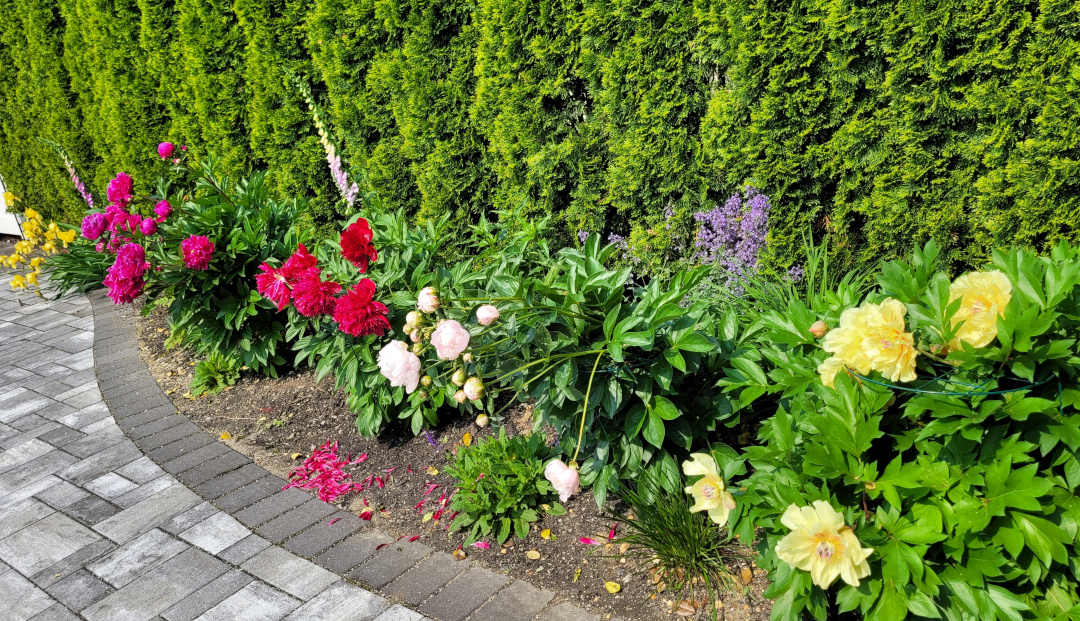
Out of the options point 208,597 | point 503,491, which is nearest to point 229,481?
point 208,597

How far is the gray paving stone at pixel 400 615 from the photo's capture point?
2.37 meters

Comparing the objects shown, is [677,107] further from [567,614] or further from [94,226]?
[94,226]

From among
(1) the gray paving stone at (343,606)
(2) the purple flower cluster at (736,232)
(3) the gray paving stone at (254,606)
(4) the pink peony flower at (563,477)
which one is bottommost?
(1) the gray paving stone at (343,606)

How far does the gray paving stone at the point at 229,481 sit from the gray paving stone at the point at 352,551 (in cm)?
81

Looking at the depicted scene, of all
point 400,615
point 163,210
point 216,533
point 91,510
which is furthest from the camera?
point 163,210

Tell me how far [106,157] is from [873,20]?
7420 mm

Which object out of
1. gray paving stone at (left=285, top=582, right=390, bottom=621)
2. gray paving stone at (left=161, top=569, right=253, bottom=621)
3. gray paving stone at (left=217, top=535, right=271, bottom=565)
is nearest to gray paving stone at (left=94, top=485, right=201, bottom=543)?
gray paving stone at (left=217, top=535, right=271, bottom=565)

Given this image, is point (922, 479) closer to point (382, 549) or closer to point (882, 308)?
point (882, 308)

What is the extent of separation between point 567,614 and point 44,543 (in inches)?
92.8

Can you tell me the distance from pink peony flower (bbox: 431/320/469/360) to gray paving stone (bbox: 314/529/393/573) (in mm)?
1122

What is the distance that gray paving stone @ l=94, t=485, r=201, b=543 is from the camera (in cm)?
308

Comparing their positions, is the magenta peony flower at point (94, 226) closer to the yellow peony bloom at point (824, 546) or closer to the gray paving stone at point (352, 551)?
the gray paving stone at point (352, 551)

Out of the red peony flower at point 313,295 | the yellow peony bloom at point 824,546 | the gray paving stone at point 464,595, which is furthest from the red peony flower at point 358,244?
the yellow peony bloom at point 824,546

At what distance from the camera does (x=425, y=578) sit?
2.56 m
